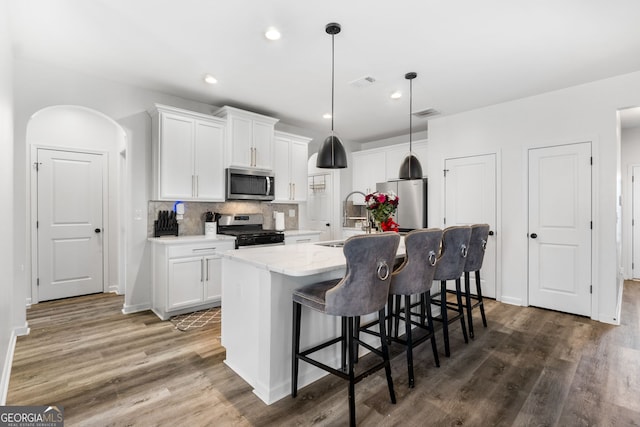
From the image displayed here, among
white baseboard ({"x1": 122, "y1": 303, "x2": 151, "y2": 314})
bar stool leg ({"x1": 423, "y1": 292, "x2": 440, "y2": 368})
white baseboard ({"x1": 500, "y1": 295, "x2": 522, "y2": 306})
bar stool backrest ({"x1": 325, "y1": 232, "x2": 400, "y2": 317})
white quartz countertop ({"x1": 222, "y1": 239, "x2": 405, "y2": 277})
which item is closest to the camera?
bar stool backrest ({"x1": 325, "y1": 232, "x2": 400, "y2": 317})

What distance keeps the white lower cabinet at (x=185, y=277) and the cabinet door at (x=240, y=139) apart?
1.14 m

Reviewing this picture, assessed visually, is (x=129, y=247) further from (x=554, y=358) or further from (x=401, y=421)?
(x=554, y=358)

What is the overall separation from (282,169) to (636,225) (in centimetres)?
600

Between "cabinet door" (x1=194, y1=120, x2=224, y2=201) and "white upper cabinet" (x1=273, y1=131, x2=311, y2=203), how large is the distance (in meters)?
0.91

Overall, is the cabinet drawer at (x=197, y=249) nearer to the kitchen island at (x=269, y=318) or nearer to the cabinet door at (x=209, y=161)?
the cabinet door at (x=209, y=161)

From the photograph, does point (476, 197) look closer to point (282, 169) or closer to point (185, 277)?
point (282, 169)

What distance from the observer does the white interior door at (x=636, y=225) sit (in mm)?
5395

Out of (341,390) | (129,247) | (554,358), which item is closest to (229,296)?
(341,390)

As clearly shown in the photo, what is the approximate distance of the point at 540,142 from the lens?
396 centimetres

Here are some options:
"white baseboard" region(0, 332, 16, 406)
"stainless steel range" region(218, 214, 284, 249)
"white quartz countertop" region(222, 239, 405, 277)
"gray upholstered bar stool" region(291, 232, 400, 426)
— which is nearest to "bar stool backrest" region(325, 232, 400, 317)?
"gray upholstered bar stool" region(291, 232, 400, 426)

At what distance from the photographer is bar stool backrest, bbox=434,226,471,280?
273cm

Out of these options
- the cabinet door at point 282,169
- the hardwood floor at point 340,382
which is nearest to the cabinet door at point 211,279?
the hardwood floor at point 340,382

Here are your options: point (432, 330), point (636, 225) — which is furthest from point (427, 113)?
point (636, 225)

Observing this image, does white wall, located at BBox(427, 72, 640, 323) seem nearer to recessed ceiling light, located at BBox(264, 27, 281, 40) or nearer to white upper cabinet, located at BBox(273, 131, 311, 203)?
white upper cabinet, located at BBox(273, 131, 311, 203)
